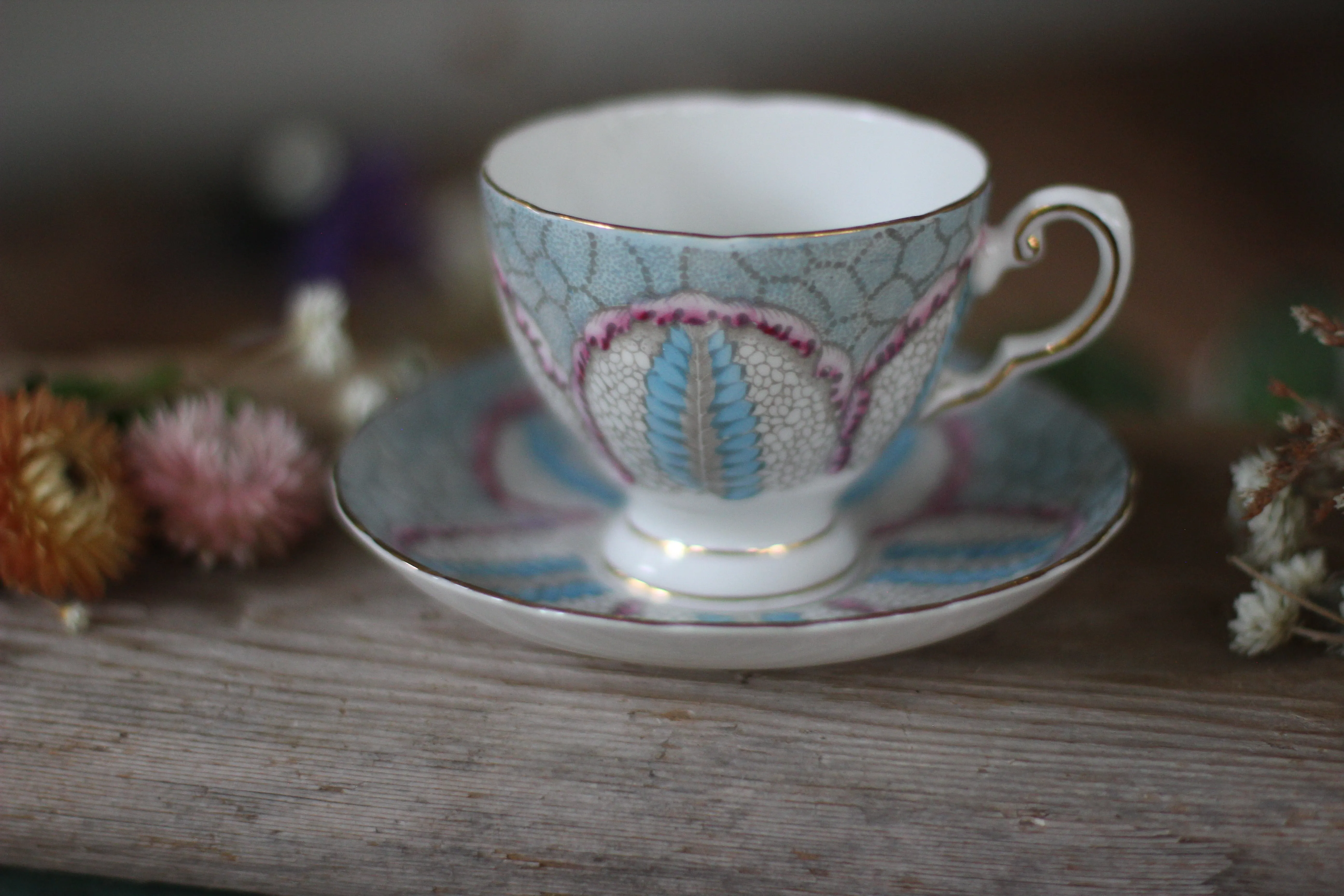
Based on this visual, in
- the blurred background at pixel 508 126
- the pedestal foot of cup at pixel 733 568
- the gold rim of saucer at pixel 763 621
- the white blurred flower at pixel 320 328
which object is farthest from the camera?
the blurred background at pixel 508 126

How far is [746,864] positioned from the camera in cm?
38

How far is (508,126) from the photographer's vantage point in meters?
1.64

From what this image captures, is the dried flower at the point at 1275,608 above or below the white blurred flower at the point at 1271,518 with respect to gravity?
below

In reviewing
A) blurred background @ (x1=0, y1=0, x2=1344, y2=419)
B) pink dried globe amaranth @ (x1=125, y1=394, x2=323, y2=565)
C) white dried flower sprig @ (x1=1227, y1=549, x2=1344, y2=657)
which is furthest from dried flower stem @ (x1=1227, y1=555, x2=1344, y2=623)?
pink dried globe amaranth @ (x1=125, y1=394, x2=323, y2=565)

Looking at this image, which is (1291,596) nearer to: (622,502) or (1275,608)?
(1275,608)

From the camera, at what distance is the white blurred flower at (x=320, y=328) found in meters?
0.61

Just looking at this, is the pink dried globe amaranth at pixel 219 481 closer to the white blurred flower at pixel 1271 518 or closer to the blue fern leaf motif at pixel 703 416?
the blue fern leaf motif at pixel 703 416

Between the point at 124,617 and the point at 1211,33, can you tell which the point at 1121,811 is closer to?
the point at 124,617

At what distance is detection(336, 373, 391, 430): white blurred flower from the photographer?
2.08ft

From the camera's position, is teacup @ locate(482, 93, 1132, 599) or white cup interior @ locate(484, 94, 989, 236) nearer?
teacup @ locate(482, 93, 1132, 599)

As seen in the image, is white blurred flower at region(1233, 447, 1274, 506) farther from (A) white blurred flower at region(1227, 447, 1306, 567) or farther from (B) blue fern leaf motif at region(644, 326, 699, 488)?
(B) blue fern leaf motif at region(644, 326, 699, 488)

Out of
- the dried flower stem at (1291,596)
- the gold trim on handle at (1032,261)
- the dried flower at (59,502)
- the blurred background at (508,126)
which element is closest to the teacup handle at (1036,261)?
the gold trim on handle at (1032,261)

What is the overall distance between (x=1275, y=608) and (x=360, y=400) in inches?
18.2

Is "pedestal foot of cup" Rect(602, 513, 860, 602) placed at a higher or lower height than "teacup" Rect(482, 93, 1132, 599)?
lower
